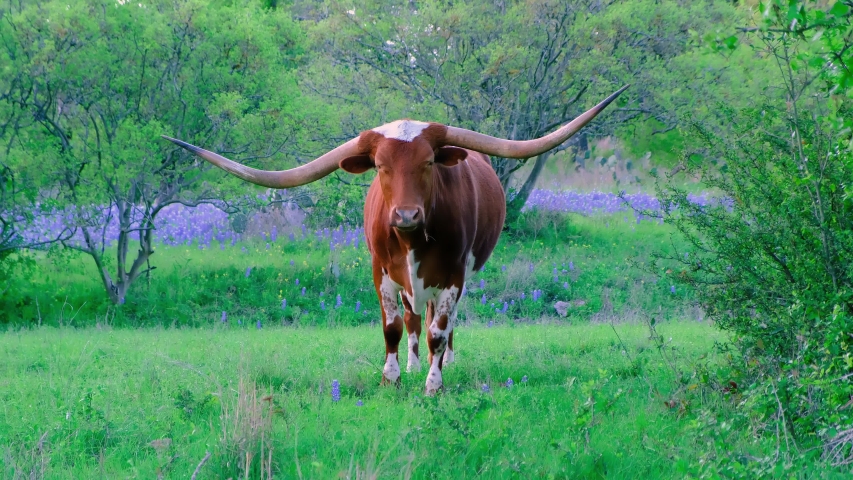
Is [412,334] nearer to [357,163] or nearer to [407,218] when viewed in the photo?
[357,163]

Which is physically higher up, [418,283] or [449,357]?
[418,283]

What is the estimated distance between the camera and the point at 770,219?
5211 mm

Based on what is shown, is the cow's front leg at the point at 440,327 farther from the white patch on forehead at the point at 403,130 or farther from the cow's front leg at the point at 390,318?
the white patch on forehead at the point at 403,130

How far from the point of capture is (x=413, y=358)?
738 centimetres

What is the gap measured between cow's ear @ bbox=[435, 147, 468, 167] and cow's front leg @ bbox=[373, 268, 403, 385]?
3.98 feet

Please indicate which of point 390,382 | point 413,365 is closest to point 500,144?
point 390,382

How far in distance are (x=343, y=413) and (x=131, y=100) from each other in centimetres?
795

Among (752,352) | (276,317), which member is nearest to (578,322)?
(276,317)

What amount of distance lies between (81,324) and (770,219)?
8929 mm

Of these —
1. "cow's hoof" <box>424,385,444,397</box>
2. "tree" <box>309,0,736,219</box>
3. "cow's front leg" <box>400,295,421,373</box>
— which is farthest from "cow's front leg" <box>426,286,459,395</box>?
"tree" <box>309,0,736,219</box>

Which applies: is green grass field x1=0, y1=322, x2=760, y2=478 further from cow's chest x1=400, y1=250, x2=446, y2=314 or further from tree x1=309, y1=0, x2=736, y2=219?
tree x1=309, y1=0, x2=736, y2=219

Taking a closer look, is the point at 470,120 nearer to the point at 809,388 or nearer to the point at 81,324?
the point at 81,324

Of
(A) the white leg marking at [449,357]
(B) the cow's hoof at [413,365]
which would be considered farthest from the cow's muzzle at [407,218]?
(A) the white leg marking at [449,357]

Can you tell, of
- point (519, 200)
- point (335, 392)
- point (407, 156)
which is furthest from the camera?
point (519, 200)
